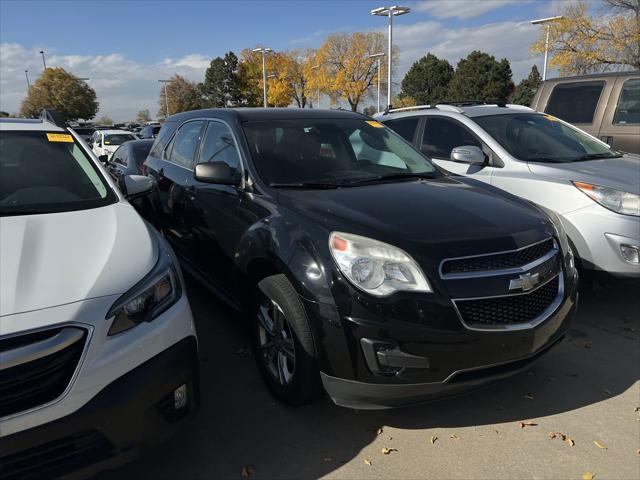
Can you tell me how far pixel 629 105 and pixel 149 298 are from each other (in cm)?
673

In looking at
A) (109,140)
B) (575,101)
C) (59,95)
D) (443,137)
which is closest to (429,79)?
(109,140)

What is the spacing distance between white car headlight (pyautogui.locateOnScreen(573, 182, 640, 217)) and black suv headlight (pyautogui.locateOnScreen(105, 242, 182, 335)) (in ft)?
10.9

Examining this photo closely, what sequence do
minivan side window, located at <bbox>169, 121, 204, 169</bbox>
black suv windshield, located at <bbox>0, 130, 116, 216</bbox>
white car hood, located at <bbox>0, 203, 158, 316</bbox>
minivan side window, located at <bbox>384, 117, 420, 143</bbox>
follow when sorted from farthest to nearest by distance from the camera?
minivan side window, located at <bbox>384, 117, 420, 143</bbox> → minivan side window, located at <bbox>169, 121, 204, 169</bbox> → black suv windshield, located at <bbox>0, 130, 116, 216</bbox> → white car hood, located at <bbox>0, 203, 158, 316</bbox>

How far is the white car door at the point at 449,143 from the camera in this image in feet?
16.5

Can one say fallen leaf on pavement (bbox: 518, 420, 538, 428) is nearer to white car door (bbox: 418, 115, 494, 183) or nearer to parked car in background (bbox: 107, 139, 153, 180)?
white car door (bbox: 418, 115, 494, 183)

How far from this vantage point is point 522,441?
272cm

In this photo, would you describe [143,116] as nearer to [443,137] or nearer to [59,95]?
[59,95]

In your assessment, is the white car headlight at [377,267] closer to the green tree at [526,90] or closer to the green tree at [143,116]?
the green tree at [526,90]

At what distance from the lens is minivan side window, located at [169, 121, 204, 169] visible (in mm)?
4383

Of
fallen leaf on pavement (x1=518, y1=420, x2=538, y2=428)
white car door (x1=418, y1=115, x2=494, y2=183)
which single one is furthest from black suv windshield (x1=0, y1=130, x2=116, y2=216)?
white car door (x1=418, y1=115, x2=494, y2=183)

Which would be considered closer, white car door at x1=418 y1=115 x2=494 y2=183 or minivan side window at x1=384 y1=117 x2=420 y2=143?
white car door at x1=418 y1=115 x2=494 y2=183

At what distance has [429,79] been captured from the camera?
2221 inches

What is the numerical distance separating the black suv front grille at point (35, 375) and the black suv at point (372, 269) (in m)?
1.11

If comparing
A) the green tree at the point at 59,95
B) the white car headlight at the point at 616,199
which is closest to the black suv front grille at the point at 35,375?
the white car headlight at the point at 616,199
